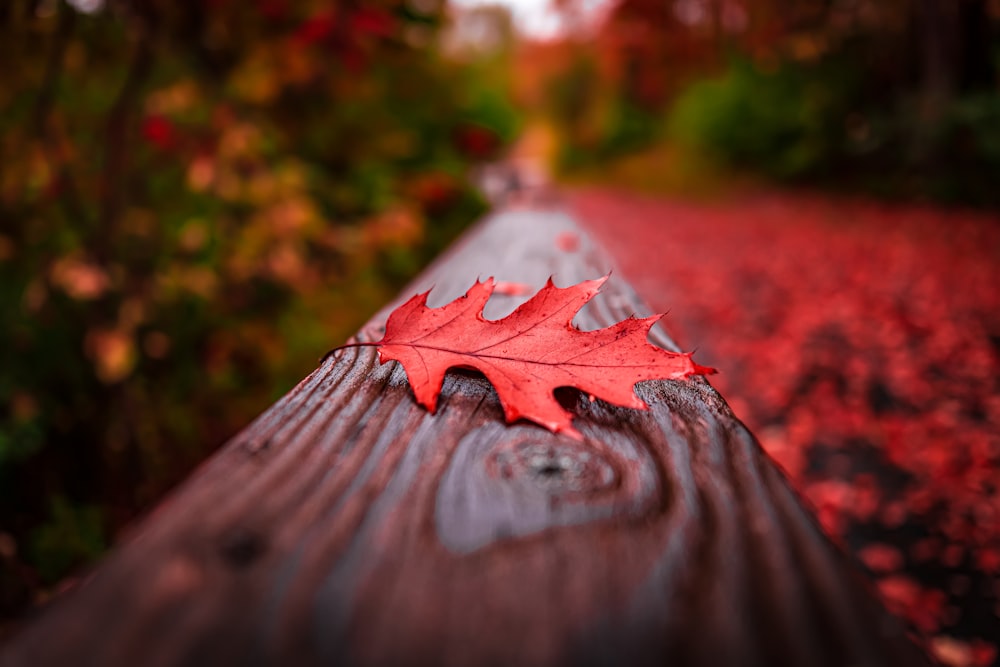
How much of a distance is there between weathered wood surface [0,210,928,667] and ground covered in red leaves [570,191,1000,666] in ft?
2.22

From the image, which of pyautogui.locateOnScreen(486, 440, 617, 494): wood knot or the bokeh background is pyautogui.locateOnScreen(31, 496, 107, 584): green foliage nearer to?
the bokeh background

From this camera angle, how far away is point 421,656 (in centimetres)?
34

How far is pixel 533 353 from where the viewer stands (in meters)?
0.71

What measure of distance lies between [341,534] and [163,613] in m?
0.11

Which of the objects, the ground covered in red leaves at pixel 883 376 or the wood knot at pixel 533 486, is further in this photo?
the ground covered in red leaves at pixel 883 376

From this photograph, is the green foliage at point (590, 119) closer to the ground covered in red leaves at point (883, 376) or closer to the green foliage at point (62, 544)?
the ground covered in red leaves at point (883, 376)

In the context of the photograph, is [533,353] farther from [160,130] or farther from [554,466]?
[160,130]

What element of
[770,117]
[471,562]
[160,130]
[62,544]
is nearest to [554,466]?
[471,562]

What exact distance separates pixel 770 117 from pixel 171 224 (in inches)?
568

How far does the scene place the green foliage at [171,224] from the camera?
102 inches

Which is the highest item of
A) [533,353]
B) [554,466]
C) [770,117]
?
[770,117]

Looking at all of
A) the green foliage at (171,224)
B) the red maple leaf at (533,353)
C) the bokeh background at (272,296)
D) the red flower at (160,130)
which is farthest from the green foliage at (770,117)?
the red maple leaf at (533,353)

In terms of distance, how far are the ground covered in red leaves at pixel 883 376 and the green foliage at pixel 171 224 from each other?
1.96 meters

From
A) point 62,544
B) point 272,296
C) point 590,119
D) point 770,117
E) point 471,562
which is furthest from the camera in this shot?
point 590,119
